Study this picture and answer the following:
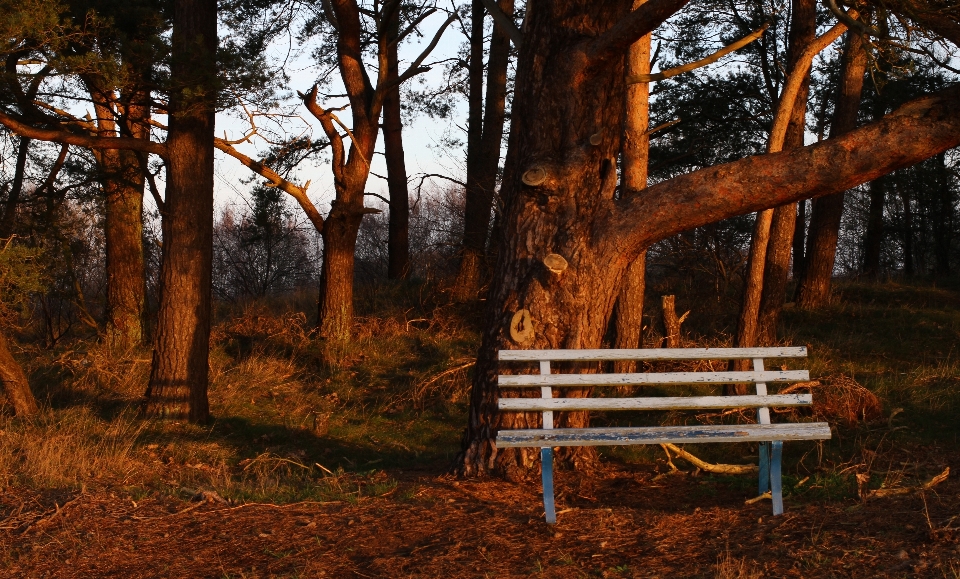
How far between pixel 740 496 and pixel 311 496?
2.81 m

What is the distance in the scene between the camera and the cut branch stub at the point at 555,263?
627 cm

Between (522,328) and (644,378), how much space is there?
1.17 m

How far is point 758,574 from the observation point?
13.4ft

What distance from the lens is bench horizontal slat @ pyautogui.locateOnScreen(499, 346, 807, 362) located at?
5414 mm

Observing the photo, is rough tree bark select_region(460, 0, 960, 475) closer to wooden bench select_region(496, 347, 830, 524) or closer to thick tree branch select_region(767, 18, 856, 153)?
wooden bench select_region(496, 347, 830, 524)

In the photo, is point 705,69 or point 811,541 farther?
point 705,69

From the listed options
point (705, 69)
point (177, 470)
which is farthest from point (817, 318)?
point (177, 470)

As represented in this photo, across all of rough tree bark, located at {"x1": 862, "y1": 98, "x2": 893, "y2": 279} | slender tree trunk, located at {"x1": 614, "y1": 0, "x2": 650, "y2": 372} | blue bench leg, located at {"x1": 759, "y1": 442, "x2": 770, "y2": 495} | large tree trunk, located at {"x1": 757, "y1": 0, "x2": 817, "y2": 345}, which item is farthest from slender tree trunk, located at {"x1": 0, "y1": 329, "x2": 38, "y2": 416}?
rough tree bark, located at {"x1": 862, "y1": 98, "x2": 893, "y2": 279}

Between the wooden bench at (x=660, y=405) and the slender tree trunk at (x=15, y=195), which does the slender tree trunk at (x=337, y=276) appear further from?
the wooden bench at (x=660, y=405)

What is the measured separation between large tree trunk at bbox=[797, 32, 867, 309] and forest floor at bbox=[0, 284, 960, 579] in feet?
9.34

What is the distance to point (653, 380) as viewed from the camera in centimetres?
546

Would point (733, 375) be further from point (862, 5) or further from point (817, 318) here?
point (817, 318)

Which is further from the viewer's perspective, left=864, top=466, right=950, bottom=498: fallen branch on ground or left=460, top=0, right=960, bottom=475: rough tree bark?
left=460, top=0, right=960, bottom=475: rough tree bark

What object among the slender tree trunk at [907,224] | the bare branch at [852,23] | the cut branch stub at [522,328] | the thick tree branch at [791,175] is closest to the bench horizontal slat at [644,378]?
the cut branch stub at [522,328]
